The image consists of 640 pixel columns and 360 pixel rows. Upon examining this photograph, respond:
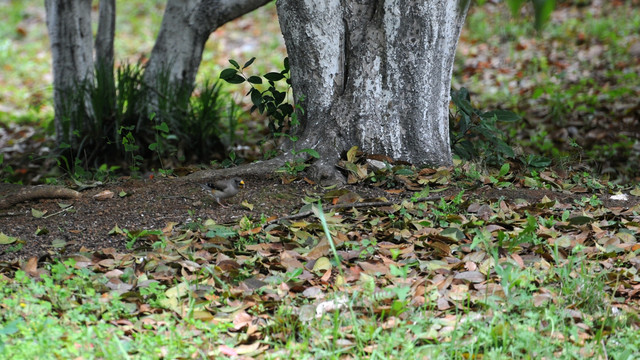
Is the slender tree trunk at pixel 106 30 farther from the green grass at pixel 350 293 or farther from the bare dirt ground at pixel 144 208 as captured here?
the green grass at pixel 350 293

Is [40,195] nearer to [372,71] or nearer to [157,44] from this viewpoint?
[372,71]

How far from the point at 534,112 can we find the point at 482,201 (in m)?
3.52

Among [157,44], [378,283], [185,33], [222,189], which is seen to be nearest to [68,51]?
[157,44]

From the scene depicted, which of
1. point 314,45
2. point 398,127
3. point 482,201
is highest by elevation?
point 314,45

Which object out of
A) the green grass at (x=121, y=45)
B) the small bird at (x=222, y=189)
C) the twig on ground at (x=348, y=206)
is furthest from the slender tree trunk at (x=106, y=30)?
the twig on ground at (x=348, y=206)

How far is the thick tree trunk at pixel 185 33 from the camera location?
516cm

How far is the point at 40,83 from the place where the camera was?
9211 millimetres

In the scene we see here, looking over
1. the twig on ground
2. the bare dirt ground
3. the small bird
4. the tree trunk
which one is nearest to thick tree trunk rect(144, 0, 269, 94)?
the tree trunk

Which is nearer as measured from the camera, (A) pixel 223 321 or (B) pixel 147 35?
(A) pixel 223 321

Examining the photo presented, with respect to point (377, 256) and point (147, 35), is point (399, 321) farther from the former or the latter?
point (147, 35)

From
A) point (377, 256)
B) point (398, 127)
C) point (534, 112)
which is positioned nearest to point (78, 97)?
point (398, 127)

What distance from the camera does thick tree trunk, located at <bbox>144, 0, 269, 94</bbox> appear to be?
516cm

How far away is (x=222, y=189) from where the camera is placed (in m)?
3.57

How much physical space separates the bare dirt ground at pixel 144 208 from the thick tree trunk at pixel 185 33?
1.68m
